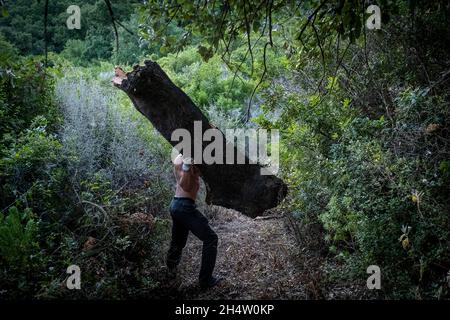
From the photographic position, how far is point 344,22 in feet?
12.5

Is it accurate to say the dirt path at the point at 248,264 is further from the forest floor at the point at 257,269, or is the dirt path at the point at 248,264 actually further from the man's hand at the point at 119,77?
the man's hand at the point at 119,77

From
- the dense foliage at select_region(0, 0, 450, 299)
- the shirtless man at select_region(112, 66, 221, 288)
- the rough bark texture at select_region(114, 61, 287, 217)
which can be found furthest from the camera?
the shirtless man at select_region(112, 66, 221, 288)

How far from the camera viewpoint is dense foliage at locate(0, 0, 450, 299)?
436 centimetres

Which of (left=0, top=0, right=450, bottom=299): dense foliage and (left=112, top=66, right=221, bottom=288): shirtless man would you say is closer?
(left=0, top=0, right=450, bottom=299): dense foliage

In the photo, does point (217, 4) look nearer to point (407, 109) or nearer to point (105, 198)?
point (407, 109)

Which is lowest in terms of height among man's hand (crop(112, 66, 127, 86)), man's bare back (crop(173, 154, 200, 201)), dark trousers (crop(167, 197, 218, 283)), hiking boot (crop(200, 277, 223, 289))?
hiking boot (crop(200, 277, 223, 289))

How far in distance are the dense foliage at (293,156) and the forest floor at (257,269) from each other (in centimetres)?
24

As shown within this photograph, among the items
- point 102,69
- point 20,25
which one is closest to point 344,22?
point 102,69

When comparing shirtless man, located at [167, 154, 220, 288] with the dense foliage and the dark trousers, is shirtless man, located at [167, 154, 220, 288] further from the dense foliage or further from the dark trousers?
the dense foliage

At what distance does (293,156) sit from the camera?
251 inches

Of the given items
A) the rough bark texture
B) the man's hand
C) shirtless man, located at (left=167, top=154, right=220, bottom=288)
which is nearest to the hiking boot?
shirtless man, located at (left=167, top=154, right=220, bottom=288)

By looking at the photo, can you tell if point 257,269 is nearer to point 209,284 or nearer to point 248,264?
point 248,264

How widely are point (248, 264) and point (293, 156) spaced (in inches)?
66.9

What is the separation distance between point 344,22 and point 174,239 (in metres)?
3.37
